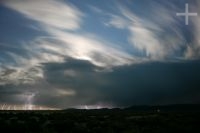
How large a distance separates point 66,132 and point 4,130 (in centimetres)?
483

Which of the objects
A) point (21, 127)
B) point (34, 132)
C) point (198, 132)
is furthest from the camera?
point (21, 127)

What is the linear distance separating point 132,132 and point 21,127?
366 inches

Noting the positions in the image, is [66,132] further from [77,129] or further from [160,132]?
[160,132]

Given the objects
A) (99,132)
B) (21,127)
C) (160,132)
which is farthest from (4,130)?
(160,132)

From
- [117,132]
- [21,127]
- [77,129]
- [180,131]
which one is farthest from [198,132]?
[21,127]

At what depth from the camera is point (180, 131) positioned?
23.8 m

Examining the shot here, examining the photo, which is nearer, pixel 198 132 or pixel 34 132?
pixel 198 132

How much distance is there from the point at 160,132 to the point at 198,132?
106 inches

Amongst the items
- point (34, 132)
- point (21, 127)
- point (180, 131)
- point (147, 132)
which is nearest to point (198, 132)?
point (180, 131)

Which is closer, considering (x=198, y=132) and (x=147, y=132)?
(x=198, y=132)

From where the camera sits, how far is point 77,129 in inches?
1048

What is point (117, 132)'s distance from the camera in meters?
27.0

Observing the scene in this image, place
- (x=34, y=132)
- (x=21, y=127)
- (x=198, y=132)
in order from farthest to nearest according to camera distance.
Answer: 1. (x=21, y=127)
2. (x=34, y=132)
3. (x=198, y=132)

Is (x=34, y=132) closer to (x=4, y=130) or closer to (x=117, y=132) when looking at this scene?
(x=4, y=130)
